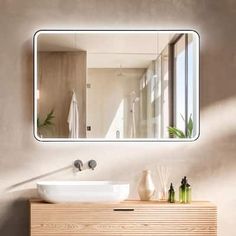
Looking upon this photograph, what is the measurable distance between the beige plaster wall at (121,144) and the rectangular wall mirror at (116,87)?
0.24 ft

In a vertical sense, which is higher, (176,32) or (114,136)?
(176,32)

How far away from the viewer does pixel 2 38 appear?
3646 millimetres

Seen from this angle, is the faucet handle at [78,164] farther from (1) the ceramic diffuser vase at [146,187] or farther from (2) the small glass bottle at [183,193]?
(2) the small glass bottle at [183,193]

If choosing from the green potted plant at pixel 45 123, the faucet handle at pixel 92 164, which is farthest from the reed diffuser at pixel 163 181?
the green potted plant at pixel 45 123

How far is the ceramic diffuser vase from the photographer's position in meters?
3.49

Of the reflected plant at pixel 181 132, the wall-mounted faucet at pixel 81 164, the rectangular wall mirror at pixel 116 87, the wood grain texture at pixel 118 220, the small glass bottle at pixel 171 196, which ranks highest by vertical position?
the rectangular wall mirror at pixel 116 87

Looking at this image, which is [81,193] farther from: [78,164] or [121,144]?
[121,144]

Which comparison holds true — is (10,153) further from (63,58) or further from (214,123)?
(214,123)

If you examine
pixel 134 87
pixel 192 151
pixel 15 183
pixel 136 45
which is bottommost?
pixel 15 183

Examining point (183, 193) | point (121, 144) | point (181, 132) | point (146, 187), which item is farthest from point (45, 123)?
point (183, 193)

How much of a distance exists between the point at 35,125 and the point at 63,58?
529 millimetres

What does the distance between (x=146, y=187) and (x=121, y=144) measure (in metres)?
0.38

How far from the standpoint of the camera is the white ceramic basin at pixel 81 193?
3.27 m

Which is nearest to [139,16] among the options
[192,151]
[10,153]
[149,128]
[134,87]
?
[134,87]
